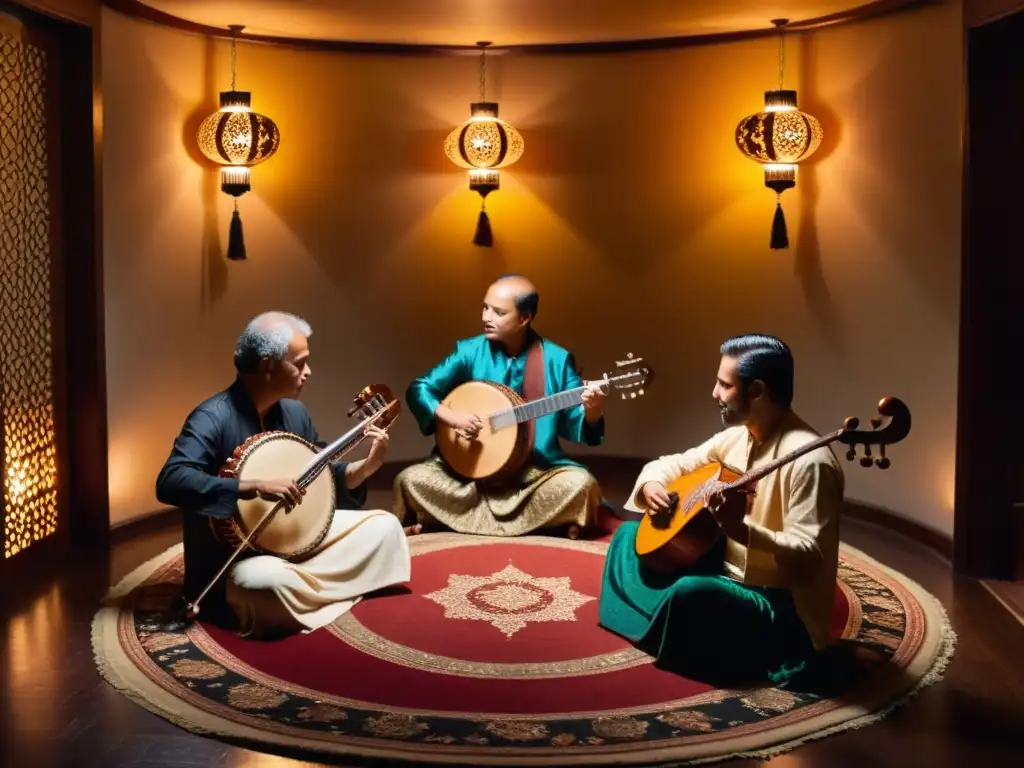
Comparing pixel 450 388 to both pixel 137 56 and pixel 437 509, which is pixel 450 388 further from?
pixel 137 56

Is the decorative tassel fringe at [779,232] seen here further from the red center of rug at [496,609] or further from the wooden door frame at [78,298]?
the wooden door frame at [78,298]

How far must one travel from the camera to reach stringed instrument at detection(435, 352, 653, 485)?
5.84m

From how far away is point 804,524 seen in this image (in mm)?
3797

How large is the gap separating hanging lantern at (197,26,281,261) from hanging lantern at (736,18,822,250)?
2552 millimetres

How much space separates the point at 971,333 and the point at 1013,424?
1.44ft

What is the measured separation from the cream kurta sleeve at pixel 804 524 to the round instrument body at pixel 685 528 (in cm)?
26

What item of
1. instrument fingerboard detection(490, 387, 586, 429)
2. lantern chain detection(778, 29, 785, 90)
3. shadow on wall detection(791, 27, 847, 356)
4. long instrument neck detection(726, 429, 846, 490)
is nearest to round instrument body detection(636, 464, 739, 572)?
long instrument neck detection(726, 429, 846, 490)

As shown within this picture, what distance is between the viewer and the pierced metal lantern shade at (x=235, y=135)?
20.7 ft

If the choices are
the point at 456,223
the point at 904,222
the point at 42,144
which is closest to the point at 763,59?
the point at 904,222

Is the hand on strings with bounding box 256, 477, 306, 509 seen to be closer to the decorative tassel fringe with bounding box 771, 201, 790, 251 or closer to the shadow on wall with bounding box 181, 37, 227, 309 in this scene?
the shadow on wall with bounding box 181, 37, 227, 309

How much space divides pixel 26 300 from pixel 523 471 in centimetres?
247

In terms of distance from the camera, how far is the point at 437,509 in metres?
6.07

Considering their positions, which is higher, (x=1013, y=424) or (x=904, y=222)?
(x=904, y=222)

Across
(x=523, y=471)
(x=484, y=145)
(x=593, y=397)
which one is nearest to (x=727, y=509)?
(x=593, y=397)
